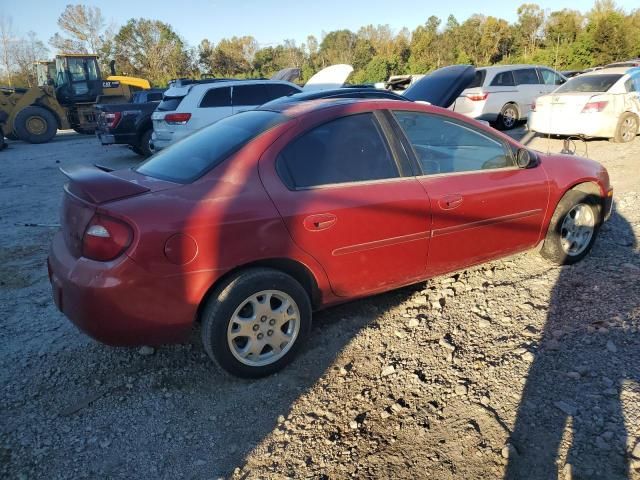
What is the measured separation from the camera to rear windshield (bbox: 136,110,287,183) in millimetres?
2903

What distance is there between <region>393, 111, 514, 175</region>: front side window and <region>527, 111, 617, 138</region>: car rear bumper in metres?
7.20

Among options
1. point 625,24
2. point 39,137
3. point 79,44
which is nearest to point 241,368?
point 39,137

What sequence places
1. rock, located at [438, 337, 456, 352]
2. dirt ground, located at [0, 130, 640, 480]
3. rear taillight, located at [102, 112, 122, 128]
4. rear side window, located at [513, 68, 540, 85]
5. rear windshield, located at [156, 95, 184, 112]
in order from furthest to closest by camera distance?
rear side window, located at [513, 68, 540, 85], rear taillight, located at [102, 112, 122, 128], rear windshield, located at [156, 95, 184, 112], rock, located at [438, 337, 456, 352], dirt ground, located at [0, 130, 640, 480]

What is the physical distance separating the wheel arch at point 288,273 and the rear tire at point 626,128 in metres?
9.29

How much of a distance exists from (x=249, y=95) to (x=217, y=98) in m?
0.71

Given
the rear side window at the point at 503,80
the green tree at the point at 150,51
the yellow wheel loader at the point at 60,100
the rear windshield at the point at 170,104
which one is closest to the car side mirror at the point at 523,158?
the rear windshield at the point at 170,104

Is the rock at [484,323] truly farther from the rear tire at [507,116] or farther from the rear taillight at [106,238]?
the rear tire at [507,116]

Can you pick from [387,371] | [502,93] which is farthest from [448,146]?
[502,93]

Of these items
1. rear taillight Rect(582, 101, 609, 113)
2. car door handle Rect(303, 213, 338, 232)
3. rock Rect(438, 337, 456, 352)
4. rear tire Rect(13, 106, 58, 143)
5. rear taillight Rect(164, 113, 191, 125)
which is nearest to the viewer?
car door handle Rect(303, 213, 338, 232)

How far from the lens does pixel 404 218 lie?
3141mm

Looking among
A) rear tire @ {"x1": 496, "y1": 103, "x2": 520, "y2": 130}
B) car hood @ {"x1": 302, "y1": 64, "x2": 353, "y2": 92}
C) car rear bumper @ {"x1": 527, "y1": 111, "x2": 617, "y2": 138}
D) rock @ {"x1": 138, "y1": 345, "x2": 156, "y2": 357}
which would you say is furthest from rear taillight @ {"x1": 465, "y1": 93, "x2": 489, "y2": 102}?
rock @ {"x1": 138, "y1": 345, "x2": 156, "y2": 357}

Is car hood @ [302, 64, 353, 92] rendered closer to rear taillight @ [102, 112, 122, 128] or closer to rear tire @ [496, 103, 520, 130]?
rear tire @ [496, 103, 520, 130]

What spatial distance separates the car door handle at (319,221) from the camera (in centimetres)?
281

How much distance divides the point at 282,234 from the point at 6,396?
1.90m
